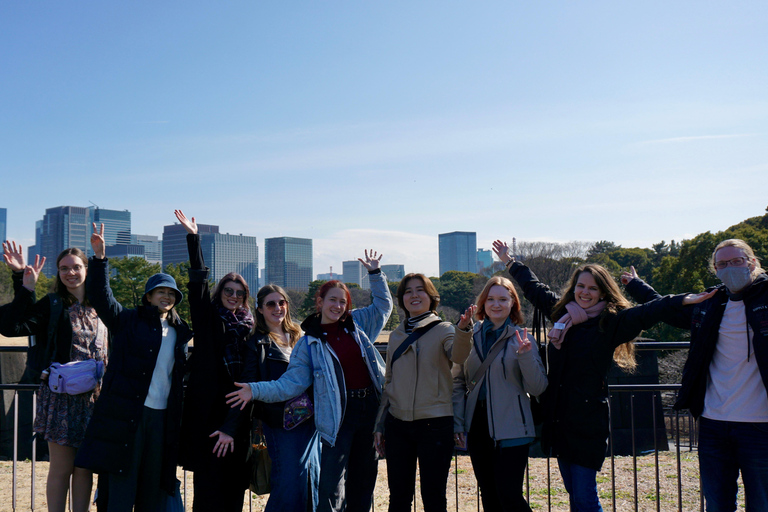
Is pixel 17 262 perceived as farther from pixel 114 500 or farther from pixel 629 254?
pixel 629 254

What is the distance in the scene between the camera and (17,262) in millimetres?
4395

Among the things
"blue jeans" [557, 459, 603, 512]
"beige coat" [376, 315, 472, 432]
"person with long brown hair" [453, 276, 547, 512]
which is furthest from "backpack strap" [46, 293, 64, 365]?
"blue jeans" [557, 459, 603, 512]

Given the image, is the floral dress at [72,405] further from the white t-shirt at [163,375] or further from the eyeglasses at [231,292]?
the eyeglasses at [231,292]

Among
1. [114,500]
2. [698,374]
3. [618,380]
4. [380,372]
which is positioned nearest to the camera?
[698,374]

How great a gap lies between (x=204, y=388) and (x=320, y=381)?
2.62 feet

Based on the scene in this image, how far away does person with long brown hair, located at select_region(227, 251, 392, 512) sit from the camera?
3.91 m

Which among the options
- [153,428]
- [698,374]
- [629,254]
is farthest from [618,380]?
[629,254]

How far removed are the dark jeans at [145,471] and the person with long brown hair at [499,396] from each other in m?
2.04

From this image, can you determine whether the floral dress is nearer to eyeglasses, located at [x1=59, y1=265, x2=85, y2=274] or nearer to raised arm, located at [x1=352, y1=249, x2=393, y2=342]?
eyeglasses, located at [x1=59, y1=265, x2=85, y2=274]

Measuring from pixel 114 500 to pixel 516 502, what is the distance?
2656 mm

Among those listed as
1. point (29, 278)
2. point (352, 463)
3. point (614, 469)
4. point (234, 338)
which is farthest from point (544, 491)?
point (29, 278)

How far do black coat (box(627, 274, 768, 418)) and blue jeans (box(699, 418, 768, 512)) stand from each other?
0.17 meters

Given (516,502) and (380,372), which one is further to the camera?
(380,372)

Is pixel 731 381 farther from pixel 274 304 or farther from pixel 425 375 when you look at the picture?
pixel 274 304
